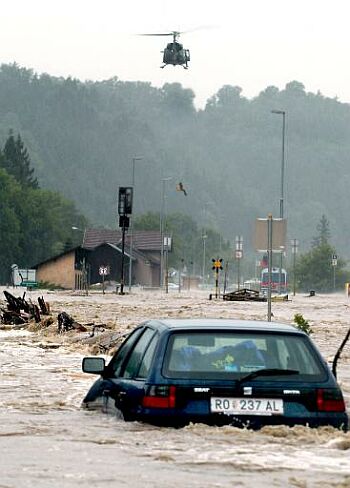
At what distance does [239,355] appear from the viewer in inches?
442

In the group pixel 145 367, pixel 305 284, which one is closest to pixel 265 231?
pixel 145 367

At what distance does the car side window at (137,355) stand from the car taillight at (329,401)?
4.89ft

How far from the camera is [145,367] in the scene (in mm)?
11320

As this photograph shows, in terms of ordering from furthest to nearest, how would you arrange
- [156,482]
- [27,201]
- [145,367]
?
[27,201] → [145,367] → [156,482]

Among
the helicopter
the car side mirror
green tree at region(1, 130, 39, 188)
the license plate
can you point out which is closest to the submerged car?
the license plate

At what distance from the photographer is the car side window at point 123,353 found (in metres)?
12.3

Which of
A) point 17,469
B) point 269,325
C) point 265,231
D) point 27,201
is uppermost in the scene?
point 27,201

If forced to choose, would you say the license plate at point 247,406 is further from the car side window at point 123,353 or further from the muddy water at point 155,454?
the car side window at point 123,353

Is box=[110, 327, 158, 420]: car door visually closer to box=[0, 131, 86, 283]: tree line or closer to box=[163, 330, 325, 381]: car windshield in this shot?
box=[163, 330, 325, 381]: car windshield

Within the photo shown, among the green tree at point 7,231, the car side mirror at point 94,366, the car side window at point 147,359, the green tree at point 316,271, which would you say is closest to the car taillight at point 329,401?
the car side window at point 147,359

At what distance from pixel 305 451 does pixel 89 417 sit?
3325 mm

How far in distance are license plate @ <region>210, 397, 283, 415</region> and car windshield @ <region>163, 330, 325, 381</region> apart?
0.59 ft

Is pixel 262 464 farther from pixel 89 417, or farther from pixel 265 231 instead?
pixel 265 231

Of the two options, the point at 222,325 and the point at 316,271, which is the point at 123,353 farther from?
the point at 316,271
